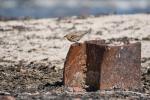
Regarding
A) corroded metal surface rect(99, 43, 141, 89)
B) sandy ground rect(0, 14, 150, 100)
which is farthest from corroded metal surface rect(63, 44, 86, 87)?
corroded metal surface rect(99, 43, 141, 89)

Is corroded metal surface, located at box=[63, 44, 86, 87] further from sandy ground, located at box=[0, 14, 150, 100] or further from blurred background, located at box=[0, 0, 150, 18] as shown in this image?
blurred background, located at box=[0, 0, 150, 18]

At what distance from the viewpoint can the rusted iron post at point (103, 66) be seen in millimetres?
8938

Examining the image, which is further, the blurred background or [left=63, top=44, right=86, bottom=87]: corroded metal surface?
the blurred background

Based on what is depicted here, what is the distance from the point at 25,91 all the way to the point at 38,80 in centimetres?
103

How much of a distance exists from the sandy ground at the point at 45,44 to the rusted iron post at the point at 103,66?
0.29 metres

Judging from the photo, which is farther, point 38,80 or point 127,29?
point 127,29

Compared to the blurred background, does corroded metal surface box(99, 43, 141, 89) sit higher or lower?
→ lower

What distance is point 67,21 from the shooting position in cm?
1816

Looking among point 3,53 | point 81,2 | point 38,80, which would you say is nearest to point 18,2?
point 81,2

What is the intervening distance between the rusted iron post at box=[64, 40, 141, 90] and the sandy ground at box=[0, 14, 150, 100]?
0.94 feet

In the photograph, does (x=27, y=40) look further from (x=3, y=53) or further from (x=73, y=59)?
(x=73, y=59)

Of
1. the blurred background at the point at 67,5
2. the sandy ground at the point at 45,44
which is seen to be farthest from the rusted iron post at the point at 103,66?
the blurred background at the point at 67,5

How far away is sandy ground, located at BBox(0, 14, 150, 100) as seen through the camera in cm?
993

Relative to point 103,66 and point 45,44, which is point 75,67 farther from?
point 45,44
